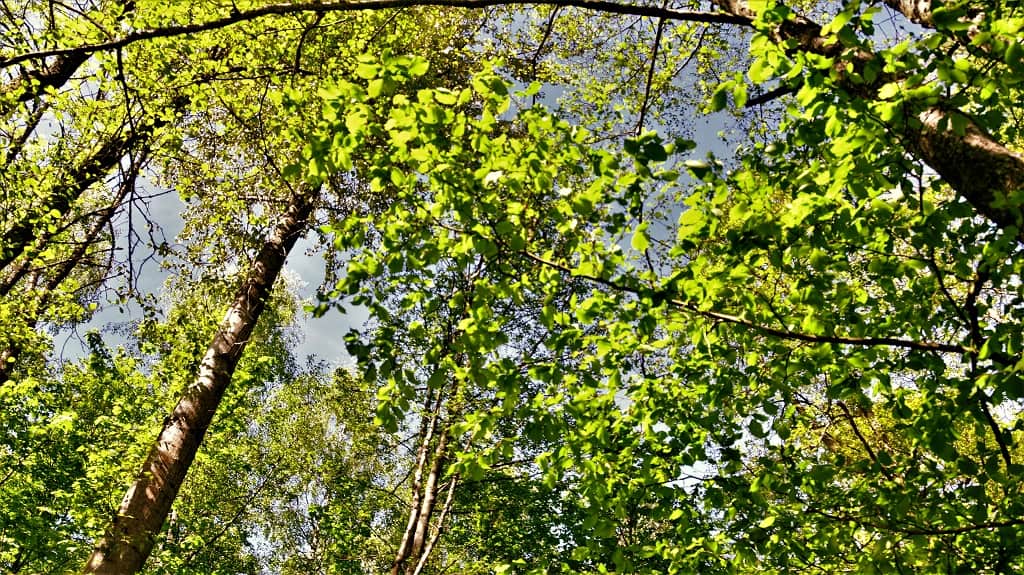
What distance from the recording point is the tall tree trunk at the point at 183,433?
21.3 ft

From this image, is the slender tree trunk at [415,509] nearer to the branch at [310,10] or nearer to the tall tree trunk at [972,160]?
the branch at [310,10]

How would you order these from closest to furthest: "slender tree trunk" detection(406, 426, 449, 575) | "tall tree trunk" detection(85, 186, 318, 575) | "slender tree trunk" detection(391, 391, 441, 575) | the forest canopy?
1. the forest canopy
2. "tall tree trunk" detection(85, 186, 318, 575)
3. "slender tree trunk" detection(391, 391, 441, 575)
4. "slender tree trunk" detection(406, 426, 449, 575)

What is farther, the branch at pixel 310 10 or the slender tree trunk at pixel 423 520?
the slender tree trunk at pixel 423 520

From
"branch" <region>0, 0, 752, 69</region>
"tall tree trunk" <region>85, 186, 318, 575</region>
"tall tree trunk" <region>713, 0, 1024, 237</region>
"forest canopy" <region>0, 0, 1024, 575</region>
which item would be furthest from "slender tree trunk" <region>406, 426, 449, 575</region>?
"tall tree trunk" <region>713, 0, 1024, 237</region>

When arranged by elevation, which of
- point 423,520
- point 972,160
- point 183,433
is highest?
point 972,160

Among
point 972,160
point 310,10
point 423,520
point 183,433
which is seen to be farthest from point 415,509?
point 972,160

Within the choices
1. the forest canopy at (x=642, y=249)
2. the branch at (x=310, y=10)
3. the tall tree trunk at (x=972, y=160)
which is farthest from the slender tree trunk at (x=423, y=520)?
the tall tree trunk at (x=972, y=160)

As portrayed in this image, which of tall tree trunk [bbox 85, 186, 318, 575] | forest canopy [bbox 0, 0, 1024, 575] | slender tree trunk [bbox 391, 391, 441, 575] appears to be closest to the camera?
forest canopy [bbox 0, 0, 1024, 575]

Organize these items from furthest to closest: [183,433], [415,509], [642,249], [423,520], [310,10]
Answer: [423,520], [415,509], [183,433], [310,10], [642,249]

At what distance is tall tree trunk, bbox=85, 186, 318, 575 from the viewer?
649 cm

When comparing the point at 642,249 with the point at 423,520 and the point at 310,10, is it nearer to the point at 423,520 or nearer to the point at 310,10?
the point at 310,10

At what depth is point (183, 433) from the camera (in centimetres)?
729

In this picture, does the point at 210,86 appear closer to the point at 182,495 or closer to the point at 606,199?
the point at 606,199

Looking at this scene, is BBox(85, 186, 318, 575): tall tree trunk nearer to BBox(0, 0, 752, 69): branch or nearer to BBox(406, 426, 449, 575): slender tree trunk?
BBox(0, 0, 752, 69): branch
